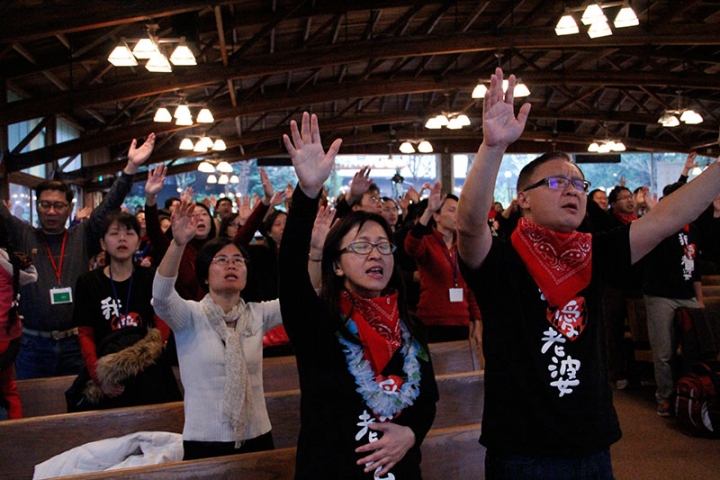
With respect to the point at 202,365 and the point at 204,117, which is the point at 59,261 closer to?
the point at 202,365

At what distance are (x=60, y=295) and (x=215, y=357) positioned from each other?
1566 mm

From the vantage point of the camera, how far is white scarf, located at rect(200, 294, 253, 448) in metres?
2.49

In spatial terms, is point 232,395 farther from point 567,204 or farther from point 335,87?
point 335,87

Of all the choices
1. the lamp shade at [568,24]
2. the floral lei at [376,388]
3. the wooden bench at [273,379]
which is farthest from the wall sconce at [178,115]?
the floral lei at [376,388]

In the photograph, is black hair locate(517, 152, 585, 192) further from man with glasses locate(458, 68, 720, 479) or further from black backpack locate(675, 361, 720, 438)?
black backpack locate(675, 361, 720, 438)

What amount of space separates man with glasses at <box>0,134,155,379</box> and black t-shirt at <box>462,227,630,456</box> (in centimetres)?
241

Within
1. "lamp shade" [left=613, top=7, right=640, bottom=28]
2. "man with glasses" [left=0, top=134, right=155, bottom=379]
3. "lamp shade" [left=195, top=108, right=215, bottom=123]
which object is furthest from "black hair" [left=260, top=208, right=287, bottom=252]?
"lamp shade" [left=195, top=108, right=215, bottom=123]

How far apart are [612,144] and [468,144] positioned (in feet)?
17.6

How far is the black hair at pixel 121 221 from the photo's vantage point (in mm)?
3549

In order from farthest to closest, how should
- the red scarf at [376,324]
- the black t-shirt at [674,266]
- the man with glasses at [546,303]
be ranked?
the black t-shirt at [674,266] < the red scarf at [376,324] < the man with glasses at [546,303]

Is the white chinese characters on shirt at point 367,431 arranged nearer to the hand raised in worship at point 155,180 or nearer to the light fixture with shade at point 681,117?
the hand raised in worship at point 155,180

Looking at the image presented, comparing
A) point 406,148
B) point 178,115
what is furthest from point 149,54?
point 406,148

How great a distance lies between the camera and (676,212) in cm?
189

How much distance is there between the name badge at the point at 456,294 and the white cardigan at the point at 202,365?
2.02 metres
